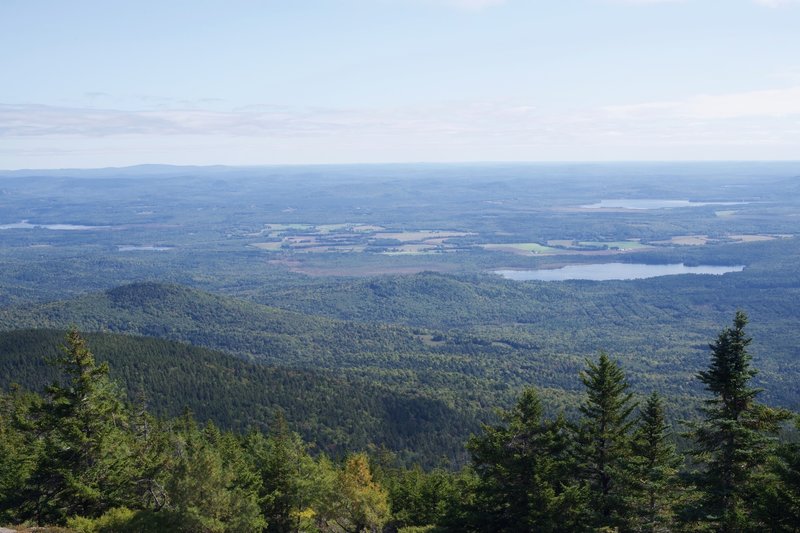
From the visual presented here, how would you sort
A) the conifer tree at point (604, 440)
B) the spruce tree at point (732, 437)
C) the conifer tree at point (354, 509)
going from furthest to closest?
the conifer tree at point (354, 509) → the conifer tree at point (604, 440) → the spruce tree at point (732, 437)

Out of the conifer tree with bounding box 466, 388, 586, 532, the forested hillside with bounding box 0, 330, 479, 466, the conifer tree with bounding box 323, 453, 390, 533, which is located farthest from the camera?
the forested hillside with bounding box 0, 330, 479, 466

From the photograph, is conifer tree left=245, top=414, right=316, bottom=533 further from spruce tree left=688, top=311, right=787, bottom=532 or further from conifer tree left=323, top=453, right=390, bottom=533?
spruce tree left=688, top=311, right=787, bottom=532

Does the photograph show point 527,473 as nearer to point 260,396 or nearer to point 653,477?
point 653,477

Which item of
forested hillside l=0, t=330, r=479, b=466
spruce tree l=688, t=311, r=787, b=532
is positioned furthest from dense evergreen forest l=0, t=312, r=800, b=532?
forested hillside l=0, t=330, r=479, b=466

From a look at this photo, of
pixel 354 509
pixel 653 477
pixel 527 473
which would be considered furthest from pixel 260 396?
pixel 653 477

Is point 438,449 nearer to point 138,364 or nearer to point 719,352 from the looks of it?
point 138,364

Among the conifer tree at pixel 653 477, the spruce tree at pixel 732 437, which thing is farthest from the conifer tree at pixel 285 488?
the spruce tree at pixel 732 437

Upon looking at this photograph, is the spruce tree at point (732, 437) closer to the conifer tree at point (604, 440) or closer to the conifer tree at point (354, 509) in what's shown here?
the conifer tree at point (604, 440)
